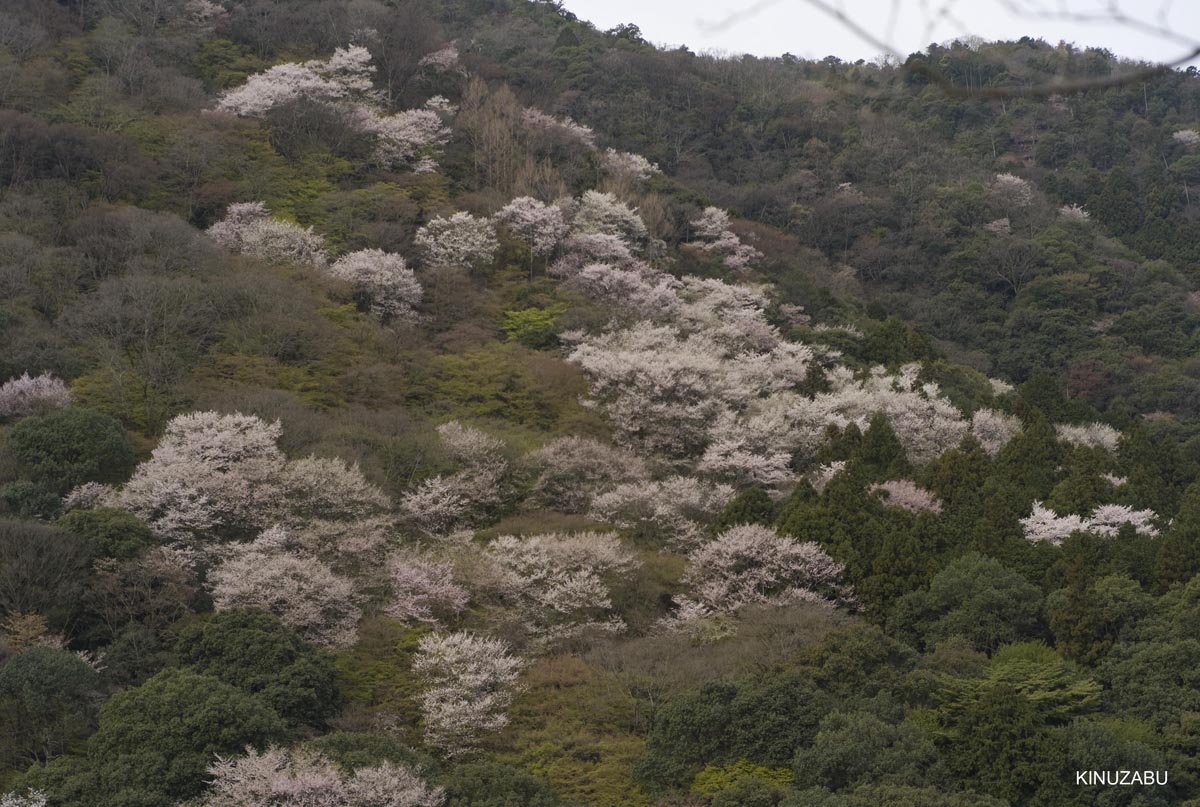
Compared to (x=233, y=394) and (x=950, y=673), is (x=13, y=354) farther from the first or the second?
(x=950, y=673)

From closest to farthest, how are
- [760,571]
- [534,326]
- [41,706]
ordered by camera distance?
[41,706] → [760,571] → [534,326]

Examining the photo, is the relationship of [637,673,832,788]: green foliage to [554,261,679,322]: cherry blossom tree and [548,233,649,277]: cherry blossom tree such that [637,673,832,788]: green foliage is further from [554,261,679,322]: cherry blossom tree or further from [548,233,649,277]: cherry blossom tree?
[548,233,649,277]: cherry blossom tree

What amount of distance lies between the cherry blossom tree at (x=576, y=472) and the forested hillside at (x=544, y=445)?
5.3 inches

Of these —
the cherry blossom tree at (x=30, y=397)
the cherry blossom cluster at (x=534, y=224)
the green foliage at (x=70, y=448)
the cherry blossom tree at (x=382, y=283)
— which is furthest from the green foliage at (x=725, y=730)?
the cherry blossom cluster at (x=534, y=224)

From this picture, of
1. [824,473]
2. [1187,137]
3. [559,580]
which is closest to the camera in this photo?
[559,580]

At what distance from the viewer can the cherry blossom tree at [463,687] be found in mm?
22828

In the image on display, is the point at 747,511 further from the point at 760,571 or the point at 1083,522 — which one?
the point at 1083,522

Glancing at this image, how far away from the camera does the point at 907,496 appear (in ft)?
106

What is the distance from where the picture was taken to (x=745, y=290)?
46.4 m

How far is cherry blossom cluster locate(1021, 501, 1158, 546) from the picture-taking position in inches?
1211

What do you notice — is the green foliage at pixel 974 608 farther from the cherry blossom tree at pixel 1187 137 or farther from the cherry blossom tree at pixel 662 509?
the cherry blossom tree at pixel 1187 137

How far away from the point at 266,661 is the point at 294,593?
9.06ft

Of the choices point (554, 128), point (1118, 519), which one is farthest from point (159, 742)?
point (554, 128)

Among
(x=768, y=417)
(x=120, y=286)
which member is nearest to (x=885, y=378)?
(x=768, y=417)
